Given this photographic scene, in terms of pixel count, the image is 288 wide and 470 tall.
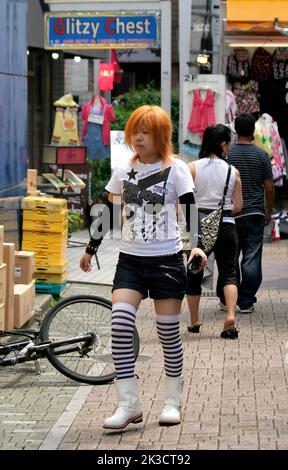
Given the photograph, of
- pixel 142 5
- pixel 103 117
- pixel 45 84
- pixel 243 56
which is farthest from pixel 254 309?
pixel 45 84

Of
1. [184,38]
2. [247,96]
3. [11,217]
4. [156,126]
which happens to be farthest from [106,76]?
[156,126]

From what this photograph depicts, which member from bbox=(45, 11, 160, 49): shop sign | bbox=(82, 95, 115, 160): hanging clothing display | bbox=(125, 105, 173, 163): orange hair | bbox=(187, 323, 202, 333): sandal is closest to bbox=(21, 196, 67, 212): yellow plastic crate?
bbox=(187, 323, 202, 333): sandal

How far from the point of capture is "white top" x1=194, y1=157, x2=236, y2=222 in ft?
33.8

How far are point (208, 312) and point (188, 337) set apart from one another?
1.38 metres

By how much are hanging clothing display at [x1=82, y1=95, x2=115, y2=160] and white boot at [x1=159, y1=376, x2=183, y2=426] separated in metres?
14.1

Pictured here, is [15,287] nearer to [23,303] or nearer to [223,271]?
[23,303]

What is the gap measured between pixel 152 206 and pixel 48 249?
4.83 metres

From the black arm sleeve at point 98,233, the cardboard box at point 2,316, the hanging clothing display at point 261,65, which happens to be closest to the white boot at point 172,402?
the black arm sleeve at point 98,233

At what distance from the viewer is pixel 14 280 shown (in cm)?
1002

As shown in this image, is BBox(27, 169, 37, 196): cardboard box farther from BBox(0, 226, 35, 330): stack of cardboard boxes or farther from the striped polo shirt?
the striped polo shirt

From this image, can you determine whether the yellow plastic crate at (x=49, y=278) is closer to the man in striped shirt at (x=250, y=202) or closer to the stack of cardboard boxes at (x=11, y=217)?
the stack of cardboard boxes at (x=11, y=217)

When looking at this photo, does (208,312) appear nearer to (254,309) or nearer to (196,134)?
(254,309)

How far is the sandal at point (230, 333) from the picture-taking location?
392 inches

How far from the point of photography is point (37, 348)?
8102 mm
